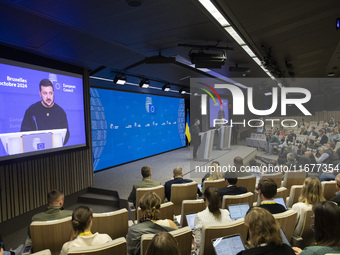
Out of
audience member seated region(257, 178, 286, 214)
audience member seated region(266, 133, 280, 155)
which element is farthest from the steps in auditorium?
audience member seated region(266, 133, 280, 155)

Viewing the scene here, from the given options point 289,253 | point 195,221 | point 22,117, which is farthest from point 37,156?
point 289,253

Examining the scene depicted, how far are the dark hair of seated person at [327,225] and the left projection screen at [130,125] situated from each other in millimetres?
7315

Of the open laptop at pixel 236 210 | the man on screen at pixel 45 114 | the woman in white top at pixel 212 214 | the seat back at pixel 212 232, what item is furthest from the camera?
the man on screen at pixel 45 114

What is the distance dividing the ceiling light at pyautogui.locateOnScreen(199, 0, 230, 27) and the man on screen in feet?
11.6

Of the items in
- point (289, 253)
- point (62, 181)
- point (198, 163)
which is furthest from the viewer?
point (198, 163)

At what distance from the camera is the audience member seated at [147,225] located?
7.86 feet

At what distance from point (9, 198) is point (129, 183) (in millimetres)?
2997

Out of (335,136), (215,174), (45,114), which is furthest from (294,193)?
(335,136)

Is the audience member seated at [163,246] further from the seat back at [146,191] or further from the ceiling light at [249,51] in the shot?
the ceiling light at [249,51]

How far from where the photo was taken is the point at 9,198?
16.2 feet

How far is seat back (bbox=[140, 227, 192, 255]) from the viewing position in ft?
6.79

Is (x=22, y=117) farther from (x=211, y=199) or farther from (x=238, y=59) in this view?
(x=238, y=59)

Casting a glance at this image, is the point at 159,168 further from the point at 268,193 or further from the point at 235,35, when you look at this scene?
the point at 268,193

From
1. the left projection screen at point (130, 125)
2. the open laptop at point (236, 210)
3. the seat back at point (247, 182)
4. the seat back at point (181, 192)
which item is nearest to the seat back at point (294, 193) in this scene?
the seat back at point (247, 182)
